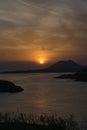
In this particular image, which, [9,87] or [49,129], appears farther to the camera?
[9,87]

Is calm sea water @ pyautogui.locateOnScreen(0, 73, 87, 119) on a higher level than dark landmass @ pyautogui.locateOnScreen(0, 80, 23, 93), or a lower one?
lower

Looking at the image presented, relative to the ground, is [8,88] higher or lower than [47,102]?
higher

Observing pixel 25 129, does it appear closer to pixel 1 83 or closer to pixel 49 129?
pixel 49 129

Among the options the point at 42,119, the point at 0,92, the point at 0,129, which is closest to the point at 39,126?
the point at 42,119

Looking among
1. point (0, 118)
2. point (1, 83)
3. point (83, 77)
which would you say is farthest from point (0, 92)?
point (83, 77)

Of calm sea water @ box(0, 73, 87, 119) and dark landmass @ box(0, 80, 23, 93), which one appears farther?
dark landmass @ box(0, 80, 23, 93)

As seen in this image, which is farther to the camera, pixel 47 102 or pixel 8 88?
pixel 8 88

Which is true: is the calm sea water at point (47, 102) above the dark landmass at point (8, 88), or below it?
below

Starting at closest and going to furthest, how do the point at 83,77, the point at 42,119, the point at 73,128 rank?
the point at 73,128 < the point at 42,119 < the point at 83,77

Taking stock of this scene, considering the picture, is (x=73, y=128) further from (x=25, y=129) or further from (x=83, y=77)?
(x=83, y=77)

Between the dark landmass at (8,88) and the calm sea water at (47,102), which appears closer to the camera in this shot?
the calm sea water at (47,102)

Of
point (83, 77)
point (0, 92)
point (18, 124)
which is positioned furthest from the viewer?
point (83, 77)
